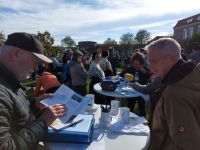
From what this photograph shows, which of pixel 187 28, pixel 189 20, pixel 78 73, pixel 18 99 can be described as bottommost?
pixel 78 73

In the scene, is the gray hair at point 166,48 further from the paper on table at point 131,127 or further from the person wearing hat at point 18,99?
the person wearing hat at point 18,99

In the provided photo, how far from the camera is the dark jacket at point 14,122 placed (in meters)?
1.47

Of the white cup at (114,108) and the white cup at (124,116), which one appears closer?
the white cup at (124,116)

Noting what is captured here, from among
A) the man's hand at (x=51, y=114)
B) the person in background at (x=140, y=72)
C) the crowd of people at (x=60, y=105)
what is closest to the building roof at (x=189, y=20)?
the person in background at (x=140, y=72)

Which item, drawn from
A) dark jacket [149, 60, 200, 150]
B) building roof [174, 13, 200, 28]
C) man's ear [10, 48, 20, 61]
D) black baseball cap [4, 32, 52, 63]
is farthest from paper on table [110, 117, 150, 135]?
building roof [174, 13, 200, 28]

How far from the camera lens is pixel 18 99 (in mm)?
1698

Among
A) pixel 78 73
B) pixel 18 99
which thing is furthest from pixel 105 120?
pixel 78 73

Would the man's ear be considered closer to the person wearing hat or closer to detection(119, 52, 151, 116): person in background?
the person wearing hat

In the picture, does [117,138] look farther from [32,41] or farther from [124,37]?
[124,37]

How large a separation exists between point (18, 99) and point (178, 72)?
1216 millimetres

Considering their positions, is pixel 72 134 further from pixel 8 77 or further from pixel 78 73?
pixel 78 73

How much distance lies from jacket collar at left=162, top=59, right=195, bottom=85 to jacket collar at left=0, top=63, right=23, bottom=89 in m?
1.13

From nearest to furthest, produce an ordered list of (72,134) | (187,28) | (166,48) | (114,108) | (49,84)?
(72,134) < (166,48) < (114,108) < (49,84) < (187,28)

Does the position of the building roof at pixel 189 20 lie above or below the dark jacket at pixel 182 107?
above
